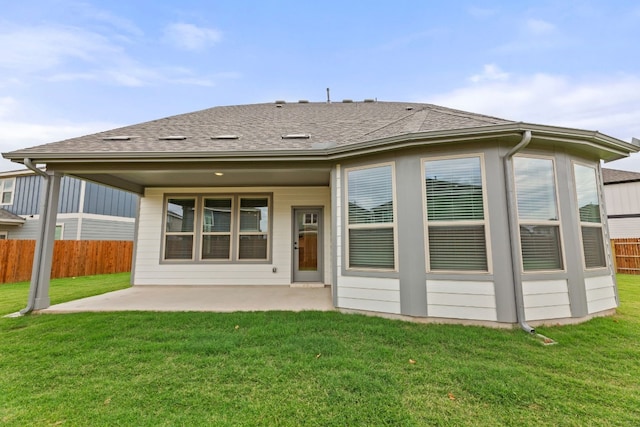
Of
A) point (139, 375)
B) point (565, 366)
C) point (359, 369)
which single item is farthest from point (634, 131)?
point (139, 375)

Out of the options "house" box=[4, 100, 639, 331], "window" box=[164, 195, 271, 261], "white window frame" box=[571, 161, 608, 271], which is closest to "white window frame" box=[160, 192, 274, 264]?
"window" box=[164, 195, 271, 261]

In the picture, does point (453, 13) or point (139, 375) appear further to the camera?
point (453, 13)

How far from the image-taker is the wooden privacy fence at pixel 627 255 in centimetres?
949

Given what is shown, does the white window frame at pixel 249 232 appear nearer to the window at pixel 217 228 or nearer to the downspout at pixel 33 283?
the window at pixel 217 228

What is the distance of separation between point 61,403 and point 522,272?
4.84m

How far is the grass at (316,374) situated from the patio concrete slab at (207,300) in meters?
0.81

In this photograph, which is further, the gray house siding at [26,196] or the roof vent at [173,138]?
the gray house siding at [26,196]

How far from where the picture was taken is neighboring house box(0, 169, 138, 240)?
12422 mm

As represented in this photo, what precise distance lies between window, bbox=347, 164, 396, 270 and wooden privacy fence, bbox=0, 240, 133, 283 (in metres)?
10.2

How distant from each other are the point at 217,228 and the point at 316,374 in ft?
17.6

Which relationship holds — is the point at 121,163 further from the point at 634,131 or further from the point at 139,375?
the point at 634,131

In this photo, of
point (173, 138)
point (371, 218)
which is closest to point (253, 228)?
point (173, 138)

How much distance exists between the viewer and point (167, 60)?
34.9 ft

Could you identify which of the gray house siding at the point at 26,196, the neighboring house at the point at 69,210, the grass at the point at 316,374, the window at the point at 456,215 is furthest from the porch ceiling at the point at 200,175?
the gray house siding at the point at 26,196
